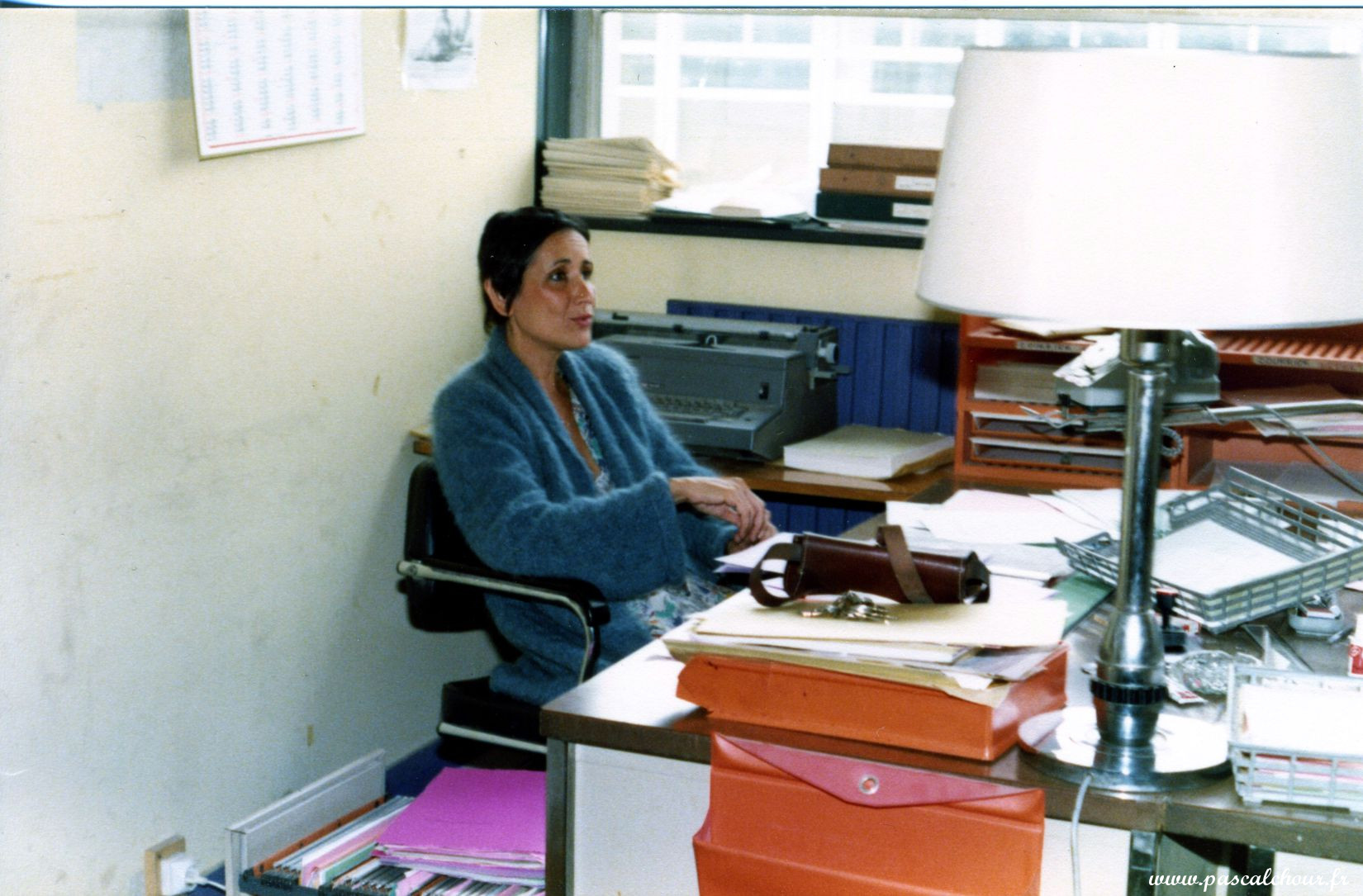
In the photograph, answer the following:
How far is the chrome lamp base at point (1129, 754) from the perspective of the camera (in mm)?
1327

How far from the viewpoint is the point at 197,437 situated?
2.66m

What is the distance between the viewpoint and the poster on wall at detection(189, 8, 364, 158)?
2584 mm

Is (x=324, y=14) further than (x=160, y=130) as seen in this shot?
Yes

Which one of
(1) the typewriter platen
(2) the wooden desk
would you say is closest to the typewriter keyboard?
(1) the typewriter platen

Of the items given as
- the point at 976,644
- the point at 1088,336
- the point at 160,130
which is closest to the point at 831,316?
the point at 1088,336

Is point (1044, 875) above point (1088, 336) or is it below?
below

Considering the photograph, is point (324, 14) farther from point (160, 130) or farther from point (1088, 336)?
point (1088, 336)

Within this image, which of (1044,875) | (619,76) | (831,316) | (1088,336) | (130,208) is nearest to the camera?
(1044,875)

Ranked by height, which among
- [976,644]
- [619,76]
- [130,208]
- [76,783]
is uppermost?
[619,76]

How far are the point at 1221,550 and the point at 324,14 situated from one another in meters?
1.87

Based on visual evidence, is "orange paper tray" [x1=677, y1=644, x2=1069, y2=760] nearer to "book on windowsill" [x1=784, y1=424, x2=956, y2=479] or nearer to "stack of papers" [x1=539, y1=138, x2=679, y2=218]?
"book on windowsill" [x1=784, y1=424, x2=956, y2=479]

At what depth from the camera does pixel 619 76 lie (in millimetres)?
3838

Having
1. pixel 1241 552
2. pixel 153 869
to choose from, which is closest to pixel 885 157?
pixel 1241 552

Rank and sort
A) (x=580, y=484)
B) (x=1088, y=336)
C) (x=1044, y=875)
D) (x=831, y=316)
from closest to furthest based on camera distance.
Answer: (x=1044, y=875) < (x=580, y=484) < (x=1088, y=336) < (x=831, y=316)
